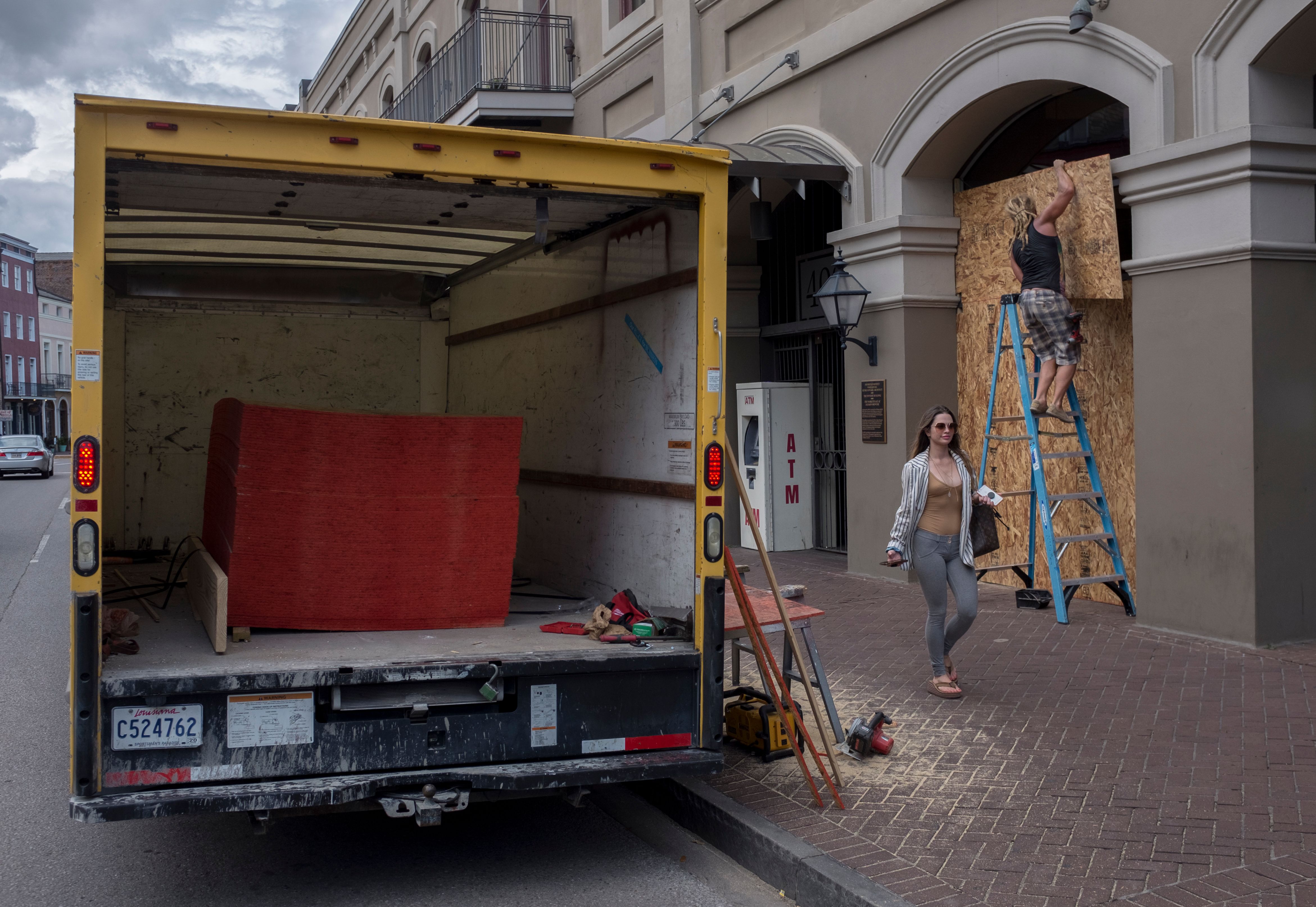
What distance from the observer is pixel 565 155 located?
4352 mm

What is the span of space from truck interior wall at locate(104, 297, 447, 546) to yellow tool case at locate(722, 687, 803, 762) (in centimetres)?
348

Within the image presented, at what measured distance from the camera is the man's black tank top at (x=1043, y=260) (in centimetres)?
879

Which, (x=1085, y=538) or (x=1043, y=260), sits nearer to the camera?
(x=1085, y=538)

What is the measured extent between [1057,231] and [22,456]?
37.4m

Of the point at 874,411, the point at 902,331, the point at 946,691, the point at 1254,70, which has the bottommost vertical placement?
the point at 946,691

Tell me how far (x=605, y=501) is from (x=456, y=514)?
1060 millimetres

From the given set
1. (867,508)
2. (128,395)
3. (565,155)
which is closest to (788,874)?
(565,155)

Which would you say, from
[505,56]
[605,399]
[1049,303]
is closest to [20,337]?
[505,56]

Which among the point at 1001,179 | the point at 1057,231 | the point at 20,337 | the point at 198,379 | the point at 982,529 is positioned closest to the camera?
the point at 982,529

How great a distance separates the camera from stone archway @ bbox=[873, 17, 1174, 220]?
25.9ft

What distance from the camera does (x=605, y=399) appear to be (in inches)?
230

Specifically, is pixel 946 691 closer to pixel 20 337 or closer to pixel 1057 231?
pixel 1057 231

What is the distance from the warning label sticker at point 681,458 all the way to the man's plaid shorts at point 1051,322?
475 cm

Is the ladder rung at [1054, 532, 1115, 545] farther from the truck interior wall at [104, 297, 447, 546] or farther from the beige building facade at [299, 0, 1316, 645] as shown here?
the truck interior wall at [104, 297, 447, 546]
